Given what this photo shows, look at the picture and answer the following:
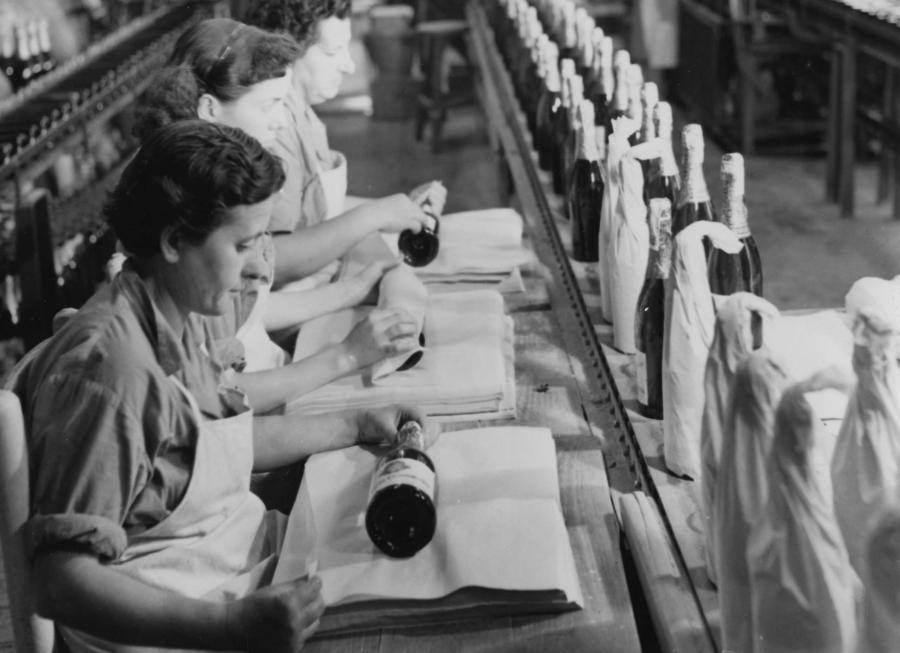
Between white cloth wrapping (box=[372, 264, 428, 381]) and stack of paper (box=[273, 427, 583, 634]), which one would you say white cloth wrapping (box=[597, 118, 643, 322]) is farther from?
stack of paper (box=[273, 427, 583, 634])

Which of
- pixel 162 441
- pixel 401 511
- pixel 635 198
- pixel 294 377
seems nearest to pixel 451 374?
pixel 294 377

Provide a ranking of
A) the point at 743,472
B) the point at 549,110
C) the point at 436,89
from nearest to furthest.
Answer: the point at 743,472 → the point at 549,110 → the point at 436,89

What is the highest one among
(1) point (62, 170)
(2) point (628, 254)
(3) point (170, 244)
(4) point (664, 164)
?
(3) point (170, 244)

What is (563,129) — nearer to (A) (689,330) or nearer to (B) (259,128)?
(B) (259,128)

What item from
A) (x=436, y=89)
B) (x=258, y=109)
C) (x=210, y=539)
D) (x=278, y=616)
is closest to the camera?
(x=278, y=616)

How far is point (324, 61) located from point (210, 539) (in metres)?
1.73

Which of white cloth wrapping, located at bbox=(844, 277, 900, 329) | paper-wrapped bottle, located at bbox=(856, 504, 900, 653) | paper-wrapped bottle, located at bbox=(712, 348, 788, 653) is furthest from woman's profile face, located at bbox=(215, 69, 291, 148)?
paper-wrapped bottle, located at bbox=(856, 504, 900, 653)

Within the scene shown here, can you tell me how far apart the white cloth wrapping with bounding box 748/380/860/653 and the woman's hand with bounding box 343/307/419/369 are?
111cm

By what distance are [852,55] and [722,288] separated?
179 inches

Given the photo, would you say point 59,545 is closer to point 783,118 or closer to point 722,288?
point 722,288

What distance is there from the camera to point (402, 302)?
2289mm

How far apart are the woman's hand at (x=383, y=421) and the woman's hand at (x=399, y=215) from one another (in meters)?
0.93

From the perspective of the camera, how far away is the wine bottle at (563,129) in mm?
3004

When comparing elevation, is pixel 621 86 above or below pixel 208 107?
below
